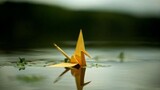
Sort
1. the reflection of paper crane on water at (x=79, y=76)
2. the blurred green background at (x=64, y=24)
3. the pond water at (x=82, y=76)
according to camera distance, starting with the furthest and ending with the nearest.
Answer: the blurred green background at (x=64, y=24) < the reflection of paper crane on water at (x=79, y=76) < the pond water at (x=82, y=76)

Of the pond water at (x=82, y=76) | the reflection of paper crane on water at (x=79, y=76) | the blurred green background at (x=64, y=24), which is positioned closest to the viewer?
the pond water at (x=82, y=76)

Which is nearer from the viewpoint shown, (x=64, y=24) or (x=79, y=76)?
(x=79, y=76)

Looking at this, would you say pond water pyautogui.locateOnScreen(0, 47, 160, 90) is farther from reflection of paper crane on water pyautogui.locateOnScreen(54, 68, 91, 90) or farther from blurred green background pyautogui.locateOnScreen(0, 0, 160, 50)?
blurred green background pyautogui.locateOnScreen(0, 0, 160, 50)

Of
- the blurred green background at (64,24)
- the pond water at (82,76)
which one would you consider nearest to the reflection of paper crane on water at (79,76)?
the pond water at (82,76)

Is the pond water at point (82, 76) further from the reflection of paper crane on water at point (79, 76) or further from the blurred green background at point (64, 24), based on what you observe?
the blurred green background at point (64, 24)

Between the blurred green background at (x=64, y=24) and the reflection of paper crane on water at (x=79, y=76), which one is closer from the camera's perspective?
the reflection of paper crane on water at (x=79, y=76)

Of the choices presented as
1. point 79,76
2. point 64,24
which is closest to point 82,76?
point 79,76

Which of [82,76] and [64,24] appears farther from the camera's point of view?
[64,24]

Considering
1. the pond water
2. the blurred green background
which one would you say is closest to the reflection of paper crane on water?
the pond water

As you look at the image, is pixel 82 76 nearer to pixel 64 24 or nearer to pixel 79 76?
pixel 79 76

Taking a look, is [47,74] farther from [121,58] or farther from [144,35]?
[144,35]

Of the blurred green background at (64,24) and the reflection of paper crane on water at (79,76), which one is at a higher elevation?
the blurred green background at (64,24)
